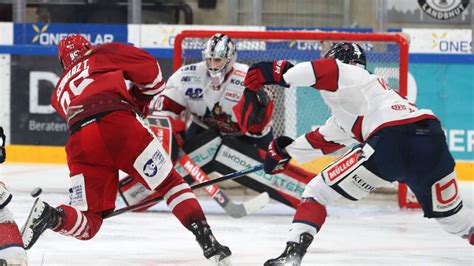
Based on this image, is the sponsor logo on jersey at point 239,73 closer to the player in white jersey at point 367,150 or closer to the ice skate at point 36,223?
the player in white jersey at point 367,150

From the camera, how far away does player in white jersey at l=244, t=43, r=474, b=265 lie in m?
3.60

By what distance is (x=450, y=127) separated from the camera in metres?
7.25

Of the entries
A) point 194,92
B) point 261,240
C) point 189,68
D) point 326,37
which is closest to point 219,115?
point 194,92

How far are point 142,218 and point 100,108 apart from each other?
1.84 meters

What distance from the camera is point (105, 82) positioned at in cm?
377

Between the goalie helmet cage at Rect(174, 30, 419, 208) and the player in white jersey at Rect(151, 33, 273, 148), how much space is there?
10.0 inches

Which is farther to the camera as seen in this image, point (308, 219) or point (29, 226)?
point (308, 219)

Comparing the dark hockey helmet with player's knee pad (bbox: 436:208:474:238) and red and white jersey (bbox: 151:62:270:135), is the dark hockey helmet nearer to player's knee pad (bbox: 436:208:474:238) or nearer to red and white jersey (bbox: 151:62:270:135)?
player's knee pad (bbox: 436:208:474:238)

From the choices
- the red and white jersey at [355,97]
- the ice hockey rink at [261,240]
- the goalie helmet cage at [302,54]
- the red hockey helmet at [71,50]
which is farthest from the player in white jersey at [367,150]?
the goalie helmet cage at [302,54]

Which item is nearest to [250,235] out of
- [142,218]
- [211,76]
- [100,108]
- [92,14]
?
[142,218]

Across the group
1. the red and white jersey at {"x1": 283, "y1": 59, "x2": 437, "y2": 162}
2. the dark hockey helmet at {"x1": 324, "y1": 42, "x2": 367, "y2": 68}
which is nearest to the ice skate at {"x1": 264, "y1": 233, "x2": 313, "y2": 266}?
the red and white jersey at {"x1": 283, "y1": 59, "x2": 437, "y2": 162}

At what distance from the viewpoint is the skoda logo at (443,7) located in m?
7.66

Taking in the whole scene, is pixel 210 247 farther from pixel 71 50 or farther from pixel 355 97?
pixel 71 50

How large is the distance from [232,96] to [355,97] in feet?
6.91
